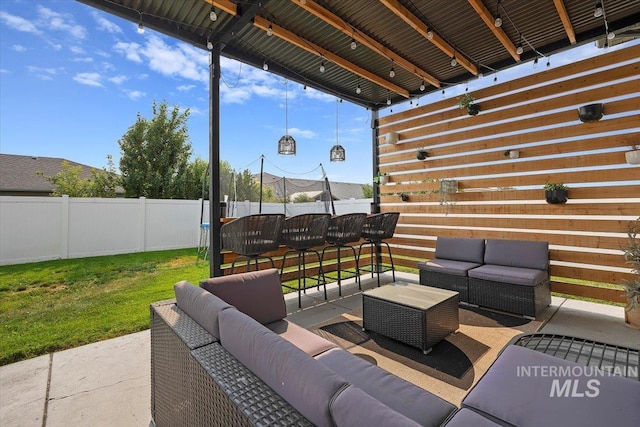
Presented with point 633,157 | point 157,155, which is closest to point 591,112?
point 633,157

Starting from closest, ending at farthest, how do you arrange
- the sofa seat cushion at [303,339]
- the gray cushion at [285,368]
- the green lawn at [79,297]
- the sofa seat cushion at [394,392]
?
the gray cushion at [285,368]
the sofa seat cushion at [394,392]
the sofa seat cushion at [303,339]
the green lawn at [79,297]

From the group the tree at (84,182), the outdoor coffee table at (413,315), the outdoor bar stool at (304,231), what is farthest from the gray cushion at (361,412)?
the tree at (84,182)

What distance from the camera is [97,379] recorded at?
2232 mm

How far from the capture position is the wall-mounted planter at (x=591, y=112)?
3629 millimetres

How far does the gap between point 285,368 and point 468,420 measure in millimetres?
676

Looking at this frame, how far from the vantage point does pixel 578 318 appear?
3.36 m

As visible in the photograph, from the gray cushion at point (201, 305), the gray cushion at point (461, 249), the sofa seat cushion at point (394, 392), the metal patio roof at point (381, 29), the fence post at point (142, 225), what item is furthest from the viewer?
the fence post at point (142, 225)

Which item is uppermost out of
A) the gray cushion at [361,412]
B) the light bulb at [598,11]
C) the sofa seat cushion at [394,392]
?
the light bulb at [598,11]

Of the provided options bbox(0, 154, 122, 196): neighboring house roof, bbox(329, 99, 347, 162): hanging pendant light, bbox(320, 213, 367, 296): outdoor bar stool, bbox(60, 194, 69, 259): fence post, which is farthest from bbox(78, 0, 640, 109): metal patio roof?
bbox(0, 154, 122, 196): neighboring house roof

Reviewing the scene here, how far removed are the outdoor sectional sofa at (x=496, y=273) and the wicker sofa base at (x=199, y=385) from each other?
137 inches

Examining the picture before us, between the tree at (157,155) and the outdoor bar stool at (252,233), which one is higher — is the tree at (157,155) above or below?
above

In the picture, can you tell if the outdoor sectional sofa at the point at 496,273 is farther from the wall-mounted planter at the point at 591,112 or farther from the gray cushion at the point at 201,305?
the gray cushion at the point at 201,305

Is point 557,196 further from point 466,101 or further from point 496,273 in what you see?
point 466,101

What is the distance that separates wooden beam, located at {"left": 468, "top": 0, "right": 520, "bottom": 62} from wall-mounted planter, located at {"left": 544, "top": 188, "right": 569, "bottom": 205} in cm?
194
